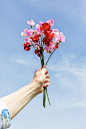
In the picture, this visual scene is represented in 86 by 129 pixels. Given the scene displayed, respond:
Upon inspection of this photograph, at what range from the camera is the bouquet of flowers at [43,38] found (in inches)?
88.1

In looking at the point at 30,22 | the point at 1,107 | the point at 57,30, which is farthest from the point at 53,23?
the point at 1,107

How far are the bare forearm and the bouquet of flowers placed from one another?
78 cm

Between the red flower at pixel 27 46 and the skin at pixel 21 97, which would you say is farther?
the red flower at pixel 27 46

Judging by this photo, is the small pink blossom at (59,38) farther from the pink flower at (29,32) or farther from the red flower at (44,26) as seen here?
the pink flower at (29,32)

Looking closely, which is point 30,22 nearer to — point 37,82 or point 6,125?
point 37,82

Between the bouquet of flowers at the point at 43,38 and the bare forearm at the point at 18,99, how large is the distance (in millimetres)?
778

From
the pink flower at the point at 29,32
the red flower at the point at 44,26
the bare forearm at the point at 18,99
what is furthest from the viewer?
the pink flower at the point at 29,32

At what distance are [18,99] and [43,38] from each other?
3.79 feet

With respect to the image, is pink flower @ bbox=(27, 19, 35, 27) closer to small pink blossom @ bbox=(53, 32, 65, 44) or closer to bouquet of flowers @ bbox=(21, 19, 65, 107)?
bouquet of flowers @ bbox=(21, 19, 65, 107)

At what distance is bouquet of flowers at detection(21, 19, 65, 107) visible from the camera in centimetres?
224

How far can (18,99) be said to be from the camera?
138cm

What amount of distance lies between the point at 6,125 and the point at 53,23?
1.61 metres

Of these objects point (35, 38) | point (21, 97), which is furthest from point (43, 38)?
point (21, 97)

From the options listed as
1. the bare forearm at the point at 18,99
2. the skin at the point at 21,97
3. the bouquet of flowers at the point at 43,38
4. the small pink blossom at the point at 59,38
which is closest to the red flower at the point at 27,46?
the bouquet of flowers at the point at 43,38
